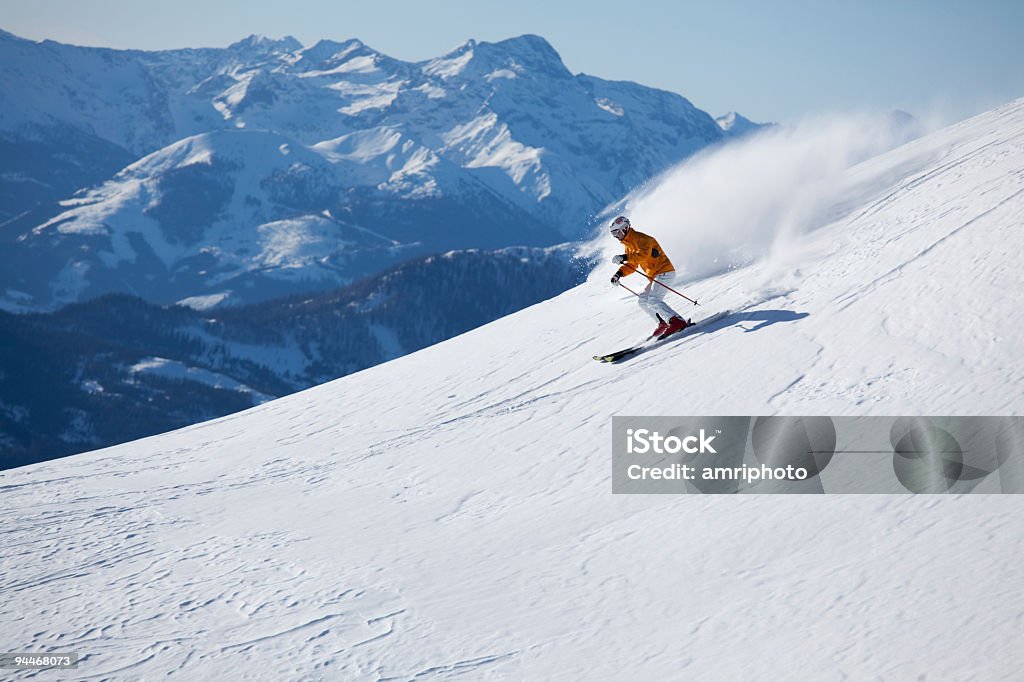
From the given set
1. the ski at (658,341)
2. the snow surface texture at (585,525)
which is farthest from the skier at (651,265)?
the snow surface texture at (585,525)

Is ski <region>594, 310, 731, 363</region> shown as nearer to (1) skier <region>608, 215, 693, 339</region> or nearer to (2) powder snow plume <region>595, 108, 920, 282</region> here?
(1) skier <region>608, 215, 693, 339</region>

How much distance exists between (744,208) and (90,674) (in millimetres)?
18315

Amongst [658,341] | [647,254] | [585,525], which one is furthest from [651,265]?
[585,525]

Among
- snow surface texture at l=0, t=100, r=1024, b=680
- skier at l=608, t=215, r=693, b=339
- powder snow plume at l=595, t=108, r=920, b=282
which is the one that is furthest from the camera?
powder snow plume at l=595, t=108, r=920, b=282

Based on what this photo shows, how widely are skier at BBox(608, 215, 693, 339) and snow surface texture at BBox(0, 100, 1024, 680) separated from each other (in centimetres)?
97

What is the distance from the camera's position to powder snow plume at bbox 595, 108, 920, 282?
21.2 m

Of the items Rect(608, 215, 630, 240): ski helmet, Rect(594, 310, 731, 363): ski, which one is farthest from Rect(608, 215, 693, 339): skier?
Rect(594, 310, 731, 363): ski

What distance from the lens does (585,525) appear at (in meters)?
11.5

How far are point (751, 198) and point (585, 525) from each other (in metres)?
14.3

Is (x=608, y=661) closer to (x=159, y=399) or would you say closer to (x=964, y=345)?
(x=964, y=345)

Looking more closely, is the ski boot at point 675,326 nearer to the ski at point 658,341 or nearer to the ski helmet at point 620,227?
the ski at point 658,341

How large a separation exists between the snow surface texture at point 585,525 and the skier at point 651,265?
0.97 metres

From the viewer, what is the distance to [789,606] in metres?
8.94

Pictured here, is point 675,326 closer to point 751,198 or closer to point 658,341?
point 658,341
